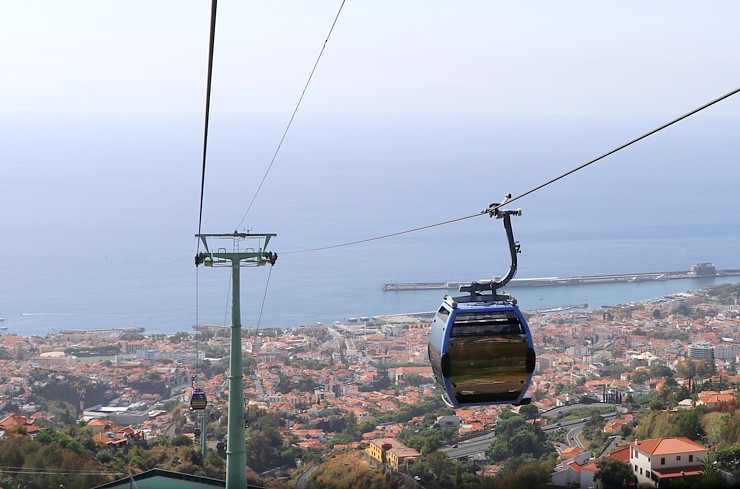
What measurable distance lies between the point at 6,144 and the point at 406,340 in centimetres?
9954

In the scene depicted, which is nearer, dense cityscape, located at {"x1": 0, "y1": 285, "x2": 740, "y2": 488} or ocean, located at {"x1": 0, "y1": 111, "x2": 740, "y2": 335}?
dense cityscape, located at {"x1": 0, "y1": 285, "x2": 740, "y2": 488}

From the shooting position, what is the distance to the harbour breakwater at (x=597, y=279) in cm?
4528

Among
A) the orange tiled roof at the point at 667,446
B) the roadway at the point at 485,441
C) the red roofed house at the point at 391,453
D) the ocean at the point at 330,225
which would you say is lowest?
the roadway at the point at 485,441

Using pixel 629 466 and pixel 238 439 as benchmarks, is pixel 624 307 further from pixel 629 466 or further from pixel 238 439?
pixel 238 439

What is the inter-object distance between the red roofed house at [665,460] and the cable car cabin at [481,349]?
10106 millimetres

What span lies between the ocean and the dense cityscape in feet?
11.7

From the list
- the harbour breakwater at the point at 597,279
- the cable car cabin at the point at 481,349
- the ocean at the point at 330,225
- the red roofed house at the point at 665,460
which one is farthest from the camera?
the harbour breakwater at the point at 597,279

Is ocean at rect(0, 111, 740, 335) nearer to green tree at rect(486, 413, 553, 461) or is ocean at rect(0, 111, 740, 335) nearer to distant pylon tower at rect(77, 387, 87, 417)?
distant pylon tower at rect(77, 387, 87, 417)

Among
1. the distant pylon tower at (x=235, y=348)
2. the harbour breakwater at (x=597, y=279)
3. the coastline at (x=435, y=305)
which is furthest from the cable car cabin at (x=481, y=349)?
the harbour breakwater at (x=597, y=279)

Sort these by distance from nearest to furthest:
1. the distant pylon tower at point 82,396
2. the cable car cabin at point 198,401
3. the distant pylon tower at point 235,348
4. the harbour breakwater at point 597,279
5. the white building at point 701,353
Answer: the distant pylon tower at point 235,348
the cable car cabin at point 198,401
the distant pylon tower at point 82,396
the white building at point 701,353
the harbour breakwater at point 597,279

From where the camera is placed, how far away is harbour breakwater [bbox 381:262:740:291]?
45.3 meters

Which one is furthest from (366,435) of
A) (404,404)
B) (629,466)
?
(629,466)

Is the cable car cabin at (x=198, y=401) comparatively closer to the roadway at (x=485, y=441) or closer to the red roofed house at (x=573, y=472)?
the red roofed house at (x=573, y=472)

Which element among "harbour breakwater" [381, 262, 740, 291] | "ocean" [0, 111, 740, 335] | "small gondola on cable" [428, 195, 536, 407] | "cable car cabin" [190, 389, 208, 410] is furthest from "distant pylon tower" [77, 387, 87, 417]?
"small gondola on cable" [428, 195, 536, 407]
